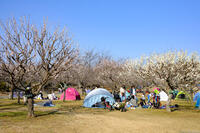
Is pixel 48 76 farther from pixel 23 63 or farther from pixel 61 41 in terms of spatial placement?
pixel 61 41

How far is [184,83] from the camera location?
50.5 feet

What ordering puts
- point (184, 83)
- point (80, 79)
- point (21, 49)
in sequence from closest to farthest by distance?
point (21, 49) < point (184, 83) < point (80, 79)

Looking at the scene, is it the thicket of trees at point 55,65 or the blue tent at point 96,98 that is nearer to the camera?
the thicket of trees at point 55,65

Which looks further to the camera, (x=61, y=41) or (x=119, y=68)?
(x=119, y=68)

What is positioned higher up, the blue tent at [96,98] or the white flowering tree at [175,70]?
the white flowering tree at [175,70]

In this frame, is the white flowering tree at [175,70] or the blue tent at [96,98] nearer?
the white flowering tree at [175,70]

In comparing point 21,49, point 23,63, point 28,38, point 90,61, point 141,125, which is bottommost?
point 141,125

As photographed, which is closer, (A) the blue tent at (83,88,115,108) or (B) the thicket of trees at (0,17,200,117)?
(B) the thicket of trees at (0,17,200,117)

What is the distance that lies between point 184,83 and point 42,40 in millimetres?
11742

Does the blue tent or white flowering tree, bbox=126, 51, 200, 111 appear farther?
the blue tent

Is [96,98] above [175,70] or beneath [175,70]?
beneath

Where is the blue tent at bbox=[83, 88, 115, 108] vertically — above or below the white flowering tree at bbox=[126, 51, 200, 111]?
below

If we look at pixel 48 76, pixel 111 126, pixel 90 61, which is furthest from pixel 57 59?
pixel 90 61

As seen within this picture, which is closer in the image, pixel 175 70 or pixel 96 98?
pixel 175 70
